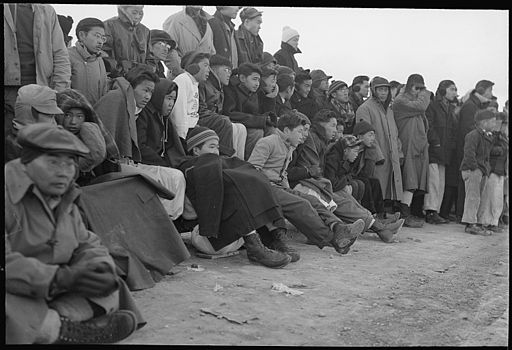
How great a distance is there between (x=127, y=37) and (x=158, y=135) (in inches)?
51.0

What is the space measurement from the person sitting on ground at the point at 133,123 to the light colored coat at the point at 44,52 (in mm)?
389

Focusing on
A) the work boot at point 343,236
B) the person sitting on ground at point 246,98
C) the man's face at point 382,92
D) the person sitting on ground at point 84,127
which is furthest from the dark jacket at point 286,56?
the person sitting on ground at point 84,127

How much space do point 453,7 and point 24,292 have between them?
119 inches

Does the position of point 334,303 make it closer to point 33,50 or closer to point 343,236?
point 343,236

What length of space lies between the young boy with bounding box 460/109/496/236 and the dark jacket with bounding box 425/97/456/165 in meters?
0.49

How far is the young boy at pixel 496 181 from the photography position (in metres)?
7.45

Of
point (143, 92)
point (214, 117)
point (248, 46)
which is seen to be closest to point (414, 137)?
point (248, 46)

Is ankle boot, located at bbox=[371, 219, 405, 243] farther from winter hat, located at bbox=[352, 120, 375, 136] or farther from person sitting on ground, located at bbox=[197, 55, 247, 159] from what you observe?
person sitting on ground, located at bbox=[197, 55, 247, 159]

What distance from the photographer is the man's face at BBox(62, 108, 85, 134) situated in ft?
14.4

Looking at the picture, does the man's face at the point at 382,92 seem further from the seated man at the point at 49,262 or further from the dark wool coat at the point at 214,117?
the seated man at the point at 49,262

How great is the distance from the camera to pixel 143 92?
5.15 m

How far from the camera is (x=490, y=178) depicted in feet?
25.0

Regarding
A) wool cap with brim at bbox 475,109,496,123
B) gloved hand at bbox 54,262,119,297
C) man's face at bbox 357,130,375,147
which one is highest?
wool cap with brim at bbox 475,109,496,123

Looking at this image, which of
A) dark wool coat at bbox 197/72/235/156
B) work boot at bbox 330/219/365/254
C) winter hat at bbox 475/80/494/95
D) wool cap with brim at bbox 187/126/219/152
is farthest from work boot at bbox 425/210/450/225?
wool cap with brim at bbox 187/126/219/152
